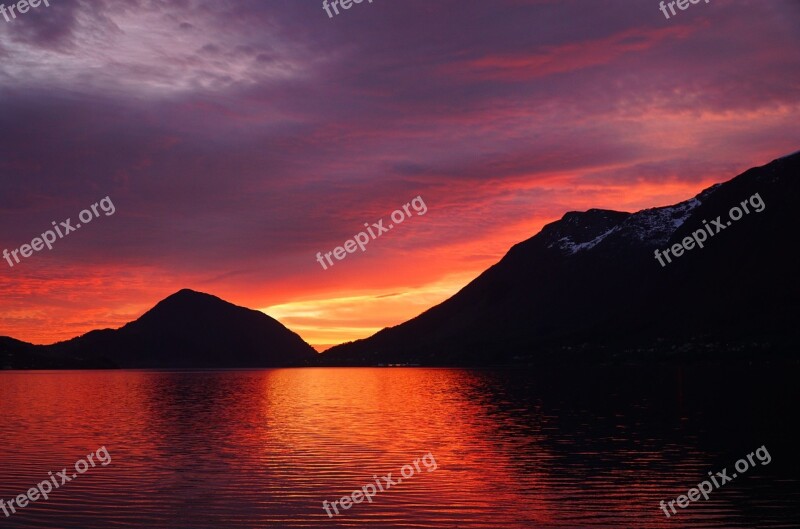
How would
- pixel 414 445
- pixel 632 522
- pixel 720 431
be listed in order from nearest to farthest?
pixel 632 522, pixel 414 445, pixel 720 431

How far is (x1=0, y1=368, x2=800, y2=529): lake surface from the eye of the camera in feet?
120

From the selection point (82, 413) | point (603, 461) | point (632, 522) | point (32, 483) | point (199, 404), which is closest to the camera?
point (632, 522)

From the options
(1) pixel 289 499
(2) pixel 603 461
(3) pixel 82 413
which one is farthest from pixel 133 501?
(3) pixel 82 413

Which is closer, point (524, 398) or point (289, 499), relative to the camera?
point (289, 499)

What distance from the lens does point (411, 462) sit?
178 ft

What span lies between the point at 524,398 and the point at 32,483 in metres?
98.5

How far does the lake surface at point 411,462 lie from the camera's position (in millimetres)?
36531

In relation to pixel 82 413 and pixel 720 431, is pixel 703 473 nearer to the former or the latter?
pixel 720 431

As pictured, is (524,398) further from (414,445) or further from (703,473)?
(703,473)

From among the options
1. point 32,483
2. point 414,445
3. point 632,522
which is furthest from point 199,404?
point 632,522

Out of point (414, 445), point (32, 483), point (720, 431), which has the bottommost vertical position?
point (720, 431)

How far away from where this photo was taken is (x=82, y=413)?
3994 inches

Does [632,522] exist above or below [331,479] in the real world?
below

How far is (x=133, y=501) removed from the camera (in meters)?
40.1
